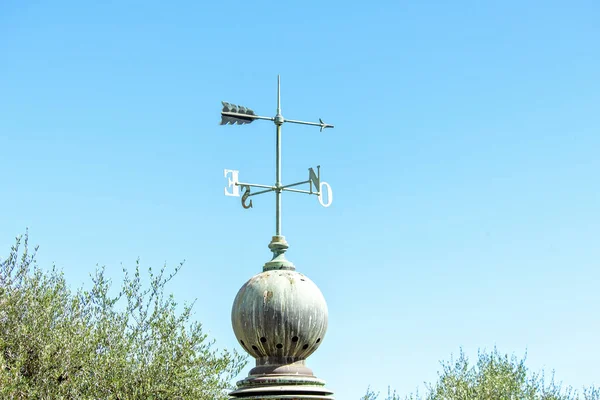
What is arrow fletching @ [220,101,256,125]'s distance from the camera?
1120 centimetres

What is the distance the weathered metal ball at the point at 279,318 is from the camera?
32.5 ft

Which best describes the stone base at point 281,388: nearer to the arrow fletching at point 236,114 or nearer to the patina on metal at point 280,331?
the patina on metal at point 280,331

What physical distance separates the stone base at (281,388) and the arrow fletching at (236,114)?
2.99 m

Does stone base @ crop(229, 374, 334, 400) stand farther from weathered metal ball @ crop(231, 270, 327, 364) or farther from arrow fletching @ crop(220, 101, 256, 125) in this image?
arrow fletching @ crop(220, 101, 256, 125)

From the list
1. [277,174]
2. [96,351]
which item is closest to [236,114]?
[277,174]

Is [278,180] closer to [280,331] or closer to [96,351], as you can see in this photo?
[280,331]

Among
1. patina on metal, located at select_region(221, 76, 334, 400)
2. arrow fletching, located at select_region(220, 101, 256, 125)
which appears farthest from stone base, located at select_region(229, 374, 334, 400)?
arrow fletching, located at select_region(220, 101, 256, 125)

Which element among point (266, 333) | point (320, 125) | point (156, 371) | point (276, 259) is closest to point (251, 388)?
point (266, 333)

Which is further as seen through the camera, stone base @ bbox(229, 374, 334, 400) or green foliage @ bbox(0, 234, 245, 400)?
green foliage @ bbox(0, 234, 245, 400)

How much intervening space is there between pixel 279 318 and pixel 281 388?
697 mm

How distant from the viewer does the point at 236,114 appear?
36.8 feet

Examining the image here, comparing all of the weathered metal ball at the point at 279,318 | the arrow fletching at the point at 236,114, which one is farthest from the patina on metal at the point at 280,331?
the arrow fletching at the point at 236,114

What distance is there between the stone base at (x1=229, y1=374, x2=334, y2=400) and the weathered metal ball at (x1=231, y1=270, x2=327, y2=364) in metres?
0.23

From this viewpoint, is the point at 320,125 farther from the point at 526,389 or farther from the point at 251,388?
the point at 526,389
